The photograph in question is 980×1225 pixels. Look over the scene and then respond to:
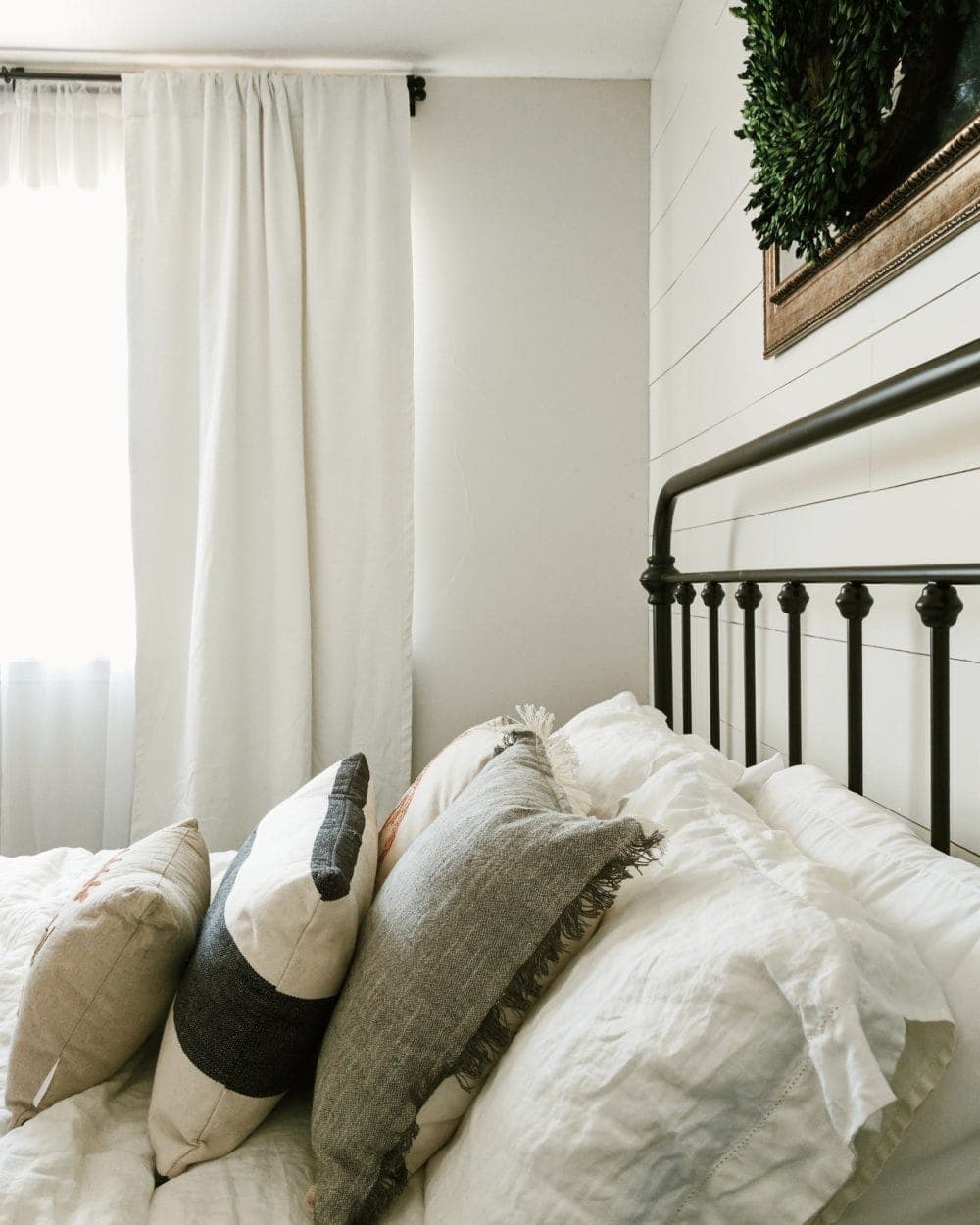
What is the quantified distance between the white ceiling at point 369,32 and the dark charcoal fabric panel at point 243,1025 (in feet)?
7.50

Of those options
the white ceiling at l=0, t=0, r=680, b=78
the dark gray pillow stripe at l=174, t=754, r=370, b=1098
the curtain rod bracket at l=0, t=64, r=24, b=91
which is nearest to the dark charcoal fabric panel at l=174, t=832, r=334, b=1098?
the dark gray pillow stripe at l=174, t=754, r=370, b=1098

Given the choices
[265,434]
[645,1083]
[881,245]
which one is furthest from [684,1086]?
[265,434]

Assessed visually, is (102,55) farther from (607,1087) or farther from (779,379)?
(607,1087)

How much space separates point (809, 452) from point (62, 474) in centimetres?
201

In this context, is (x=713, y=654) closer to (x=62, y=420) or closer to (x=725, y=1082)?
(x=725, y=1082)

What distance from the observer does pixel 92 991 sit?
34.1 inches

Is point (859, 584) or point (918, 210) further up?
point (918, 210)

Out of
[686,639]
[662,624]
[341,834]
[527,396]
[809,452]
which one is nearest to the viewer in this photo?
[341,834]

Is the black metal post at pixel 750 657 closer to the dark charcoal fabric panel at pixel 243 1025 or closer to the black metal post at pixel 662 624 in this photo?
the black metal post at pixel 662 624

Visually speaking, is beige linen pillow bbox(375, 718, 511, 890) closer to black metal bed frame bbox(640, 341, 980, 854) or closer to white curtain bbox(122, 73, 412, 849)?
black metal bed frame bbox(640, 341, 980, 854)

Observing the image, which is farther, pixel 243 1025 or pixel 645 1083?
pixel 243 1025

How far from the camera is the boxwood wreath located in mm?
1062

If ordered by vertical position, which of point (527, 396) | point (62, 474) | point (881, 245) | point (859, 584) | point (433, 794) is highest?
point (527, 396)

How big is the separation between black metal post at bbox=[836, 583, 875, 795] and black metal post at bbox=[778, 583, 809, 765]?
163 mm
